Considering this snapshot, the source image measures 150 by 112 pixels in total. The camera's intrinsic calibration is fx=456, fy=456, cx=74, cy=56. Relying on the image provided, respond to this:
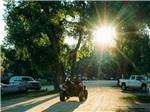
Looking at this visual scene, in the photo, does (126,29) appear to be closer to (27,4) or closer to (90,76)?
(27,4)

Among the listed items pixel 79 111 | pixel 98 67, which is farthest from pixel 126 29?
pixel 98 67

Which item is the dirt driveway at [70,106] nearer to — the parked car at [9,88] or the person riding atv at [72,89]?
the person riding atv at [72,89]

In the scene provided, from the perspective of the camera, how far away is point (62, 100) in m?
30.3

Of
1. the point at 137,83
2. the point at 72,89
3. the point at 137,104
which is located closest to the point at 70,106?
the point at 72,89

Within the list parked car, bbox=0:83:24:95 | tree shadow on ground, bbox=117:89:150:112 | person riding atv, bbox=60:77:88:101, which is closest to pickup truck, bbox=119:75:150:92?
parked car, bbox=0:83:24:95

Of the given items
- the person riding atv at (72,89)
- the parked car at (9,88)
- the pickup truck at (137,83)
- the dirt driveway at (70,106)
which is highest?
the pickup truck at (137,83)

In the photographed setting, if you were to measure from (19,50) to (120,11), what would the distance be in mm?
29631

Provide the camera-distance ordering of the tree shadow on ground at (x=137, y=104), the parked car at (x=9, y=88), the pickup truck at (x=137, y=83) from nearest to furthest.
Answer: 1. the tree shadow on ground at (x=137, y=104)
2. the parked car at (x=9, y=88)
3. the pickup truck at (x=137, y=83)

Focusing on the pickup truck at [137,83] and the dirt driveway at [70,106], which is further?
the pickup truck at [137,83]

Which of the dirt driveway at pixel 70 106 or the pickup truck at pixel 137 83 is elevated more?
the pickup truck at pixel 137 83

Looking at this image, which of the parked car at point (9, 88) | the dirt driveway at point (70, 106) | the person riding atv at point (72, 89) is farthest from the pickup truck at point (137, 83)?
the person riding atv at point (72, 89)

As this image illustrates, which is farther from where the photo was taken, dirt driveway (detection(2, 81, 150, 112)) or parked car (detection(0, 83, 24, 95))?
parked car (detection(0, 83, 24, 95))

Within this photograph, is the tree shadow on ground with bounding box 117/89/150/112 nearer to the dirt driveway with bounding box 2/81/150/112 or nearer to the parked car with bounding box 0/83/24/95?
the dirt driveway with bounding box 2/81/150/112

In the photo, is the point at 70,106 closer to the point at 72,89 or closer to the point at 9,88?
the point at 72,89
